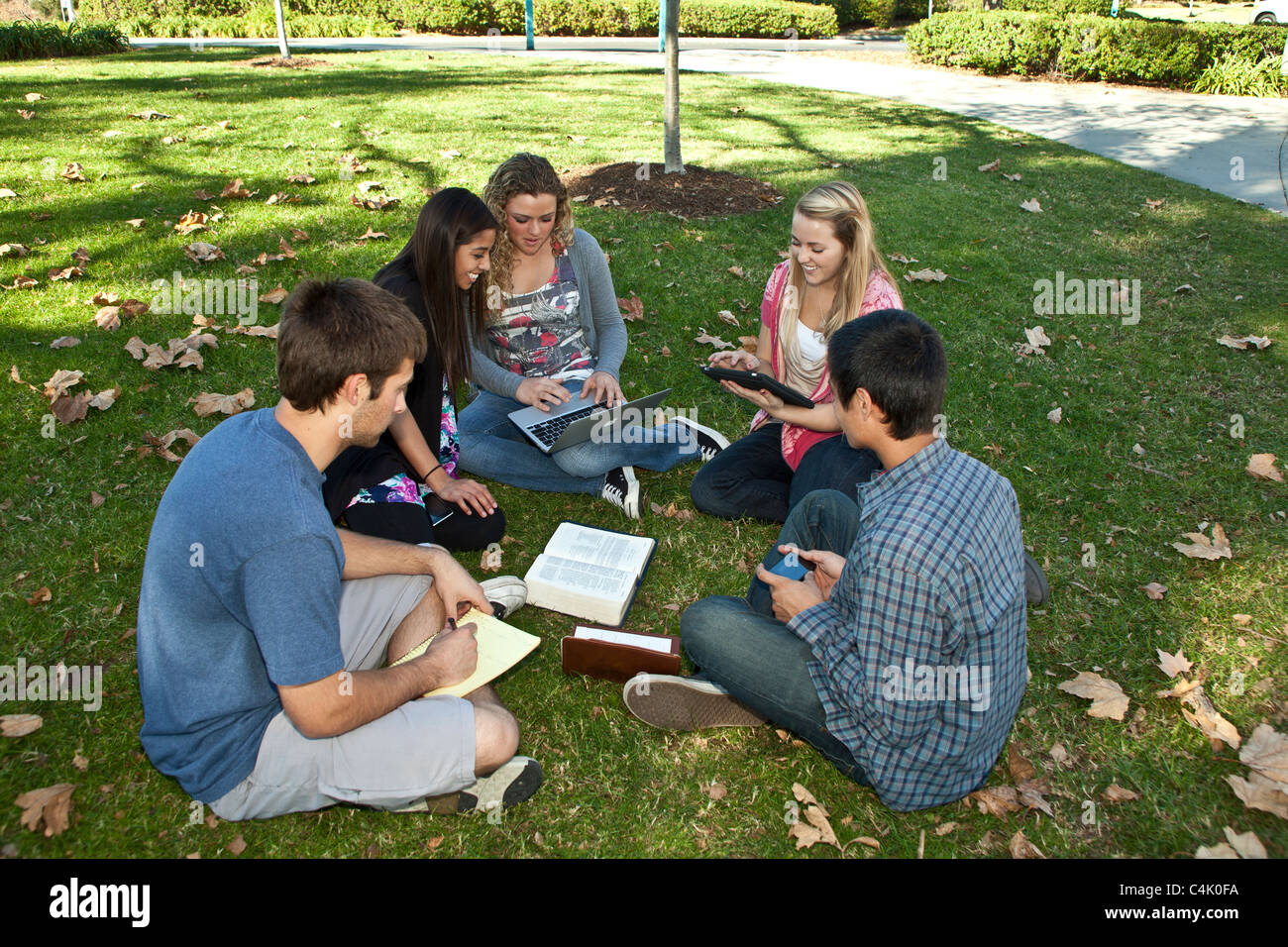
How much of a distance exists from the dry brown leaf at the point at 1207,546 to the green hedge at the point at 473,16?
86.6 ft

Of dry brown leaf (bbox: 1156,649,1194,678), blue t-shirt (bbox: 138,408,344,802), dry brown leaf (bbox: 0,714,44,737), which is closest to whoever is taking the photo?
blue t-shirt (bbox: 138,408,344,802)

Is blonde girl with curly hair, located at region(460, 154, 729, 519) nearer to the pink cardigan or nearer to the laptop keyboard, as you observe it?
the laptop keyboard

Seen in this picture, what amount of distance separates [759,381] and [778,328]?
0.74 metres

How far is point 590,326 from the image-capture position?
562 cm

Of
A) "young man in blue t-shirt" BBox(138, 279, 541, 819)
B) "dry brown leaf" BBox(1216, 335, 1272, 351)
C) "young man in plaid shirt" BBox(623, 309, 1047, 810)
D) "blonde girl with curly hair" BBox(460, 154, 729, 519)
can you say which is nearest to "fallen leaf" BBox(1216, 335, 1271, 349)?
"dry brown leaf" BBox(1216, 335, 1272, 351)

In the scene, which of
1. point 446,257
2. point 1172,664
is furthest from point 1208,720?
point 446,257

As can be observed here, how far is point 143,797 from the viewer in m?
3.21

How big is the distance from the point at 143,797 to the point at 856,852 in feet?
9.01

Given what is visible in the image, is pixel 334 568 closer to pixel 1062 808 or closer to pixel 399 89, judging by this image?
pixel 1062 808

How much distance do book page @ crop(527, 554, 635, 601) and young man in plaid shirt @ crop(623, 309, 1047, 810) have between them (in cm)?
71

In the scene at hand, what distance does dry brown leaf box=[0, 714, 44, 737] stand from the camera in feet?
11.2

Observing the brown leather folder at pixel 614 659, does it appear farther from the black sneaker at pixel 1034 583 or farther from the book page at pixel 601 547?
the black sneaker at pixel 1034 583
